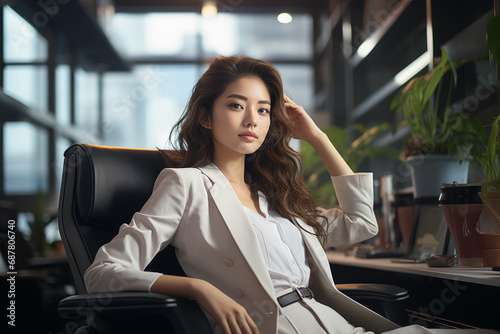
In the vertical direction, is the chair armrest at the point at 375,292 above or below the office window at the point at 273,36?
below

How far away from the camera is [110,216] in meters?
1.48

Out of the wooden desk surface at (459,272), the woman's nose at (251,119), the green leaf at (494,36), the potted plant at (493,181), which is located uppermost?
the green leaf at (494,36)

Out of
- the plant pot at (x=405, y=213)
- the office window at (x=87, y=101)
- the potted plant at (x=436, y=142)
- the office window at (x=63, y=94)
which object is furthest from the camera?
the office window at (x=87, y=101)

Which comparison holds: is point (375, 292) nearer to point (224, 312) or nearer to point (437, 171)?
point (224, 312)

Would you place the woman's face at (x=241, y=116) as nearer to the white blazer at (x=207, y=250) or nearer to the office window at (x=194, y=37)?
the white blazer at (x=207, y=250)

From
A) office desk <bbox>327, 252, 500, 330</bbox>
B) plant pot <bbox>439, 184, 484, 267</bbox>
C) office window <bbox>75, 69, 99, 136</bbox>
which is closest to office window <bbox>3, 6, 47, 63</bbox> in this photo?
office window <bbox>75, 69, 99, 136</bbox>

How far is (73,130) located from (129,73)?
138 centimetres

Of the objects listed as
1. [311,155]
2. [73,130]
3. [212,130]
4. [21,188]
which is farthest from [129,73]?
[212,130]

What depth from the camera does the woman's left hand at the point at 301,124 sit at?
177cm

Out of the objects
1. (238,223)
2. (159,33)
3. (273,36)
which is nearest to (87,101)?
(159,33)

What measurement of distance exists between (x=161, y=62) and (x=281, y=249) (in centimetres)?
633

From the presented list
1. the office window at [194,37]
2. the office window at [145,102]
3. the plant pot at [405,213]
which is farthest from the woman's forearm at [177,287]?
the office window at [194,37]

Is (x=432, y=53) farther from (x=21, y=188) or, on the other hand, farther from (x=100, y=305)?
(x=21, y=188)

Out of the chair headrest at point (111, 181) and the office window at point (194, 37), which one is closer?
the chair headrest at point (111, 181)
